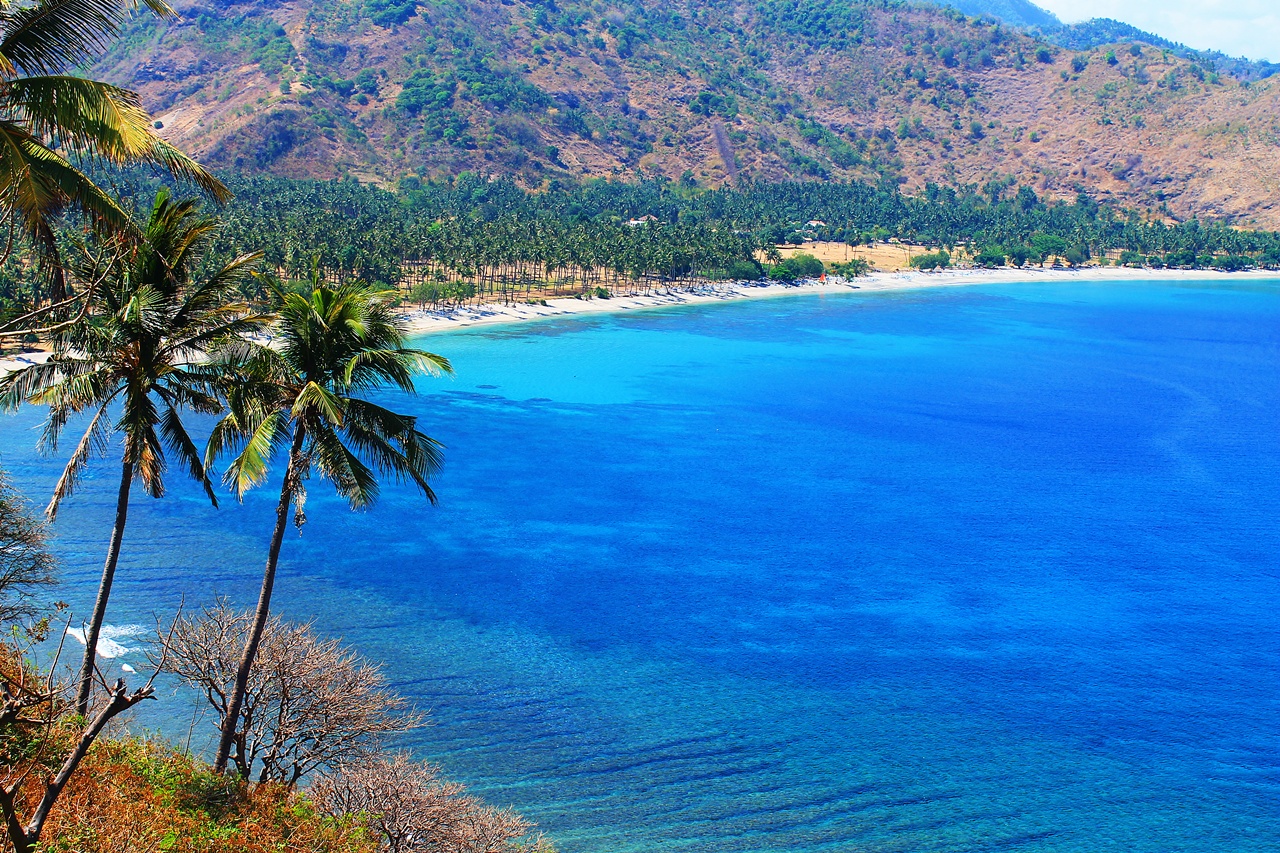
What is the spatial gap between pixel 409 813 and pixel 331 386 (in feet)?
30.8

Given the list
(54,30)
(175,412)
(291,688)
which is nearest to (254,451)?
(175,412)

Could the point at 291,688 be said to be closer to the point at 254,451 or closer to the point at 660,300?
the point at 254,451

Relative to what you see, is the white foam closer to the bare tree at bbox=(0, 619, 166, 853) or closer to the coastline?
the bare tree at bbox=(0, 619, 166, 853)

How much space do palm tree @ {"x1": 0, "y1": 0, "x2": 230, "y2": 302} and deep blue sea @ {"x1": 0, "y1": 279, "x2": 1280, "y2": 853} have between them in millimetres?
22005

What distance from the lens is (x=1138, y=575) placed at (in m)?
53.6

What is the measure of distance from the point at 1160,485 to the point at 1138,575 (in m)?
19.6

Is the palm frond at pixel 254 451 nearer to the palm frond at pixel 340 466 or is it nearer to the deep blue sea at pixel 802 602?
the palm frond at pixel 340 466

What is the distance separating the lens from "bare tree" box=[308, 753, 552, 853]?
21531 millimetres

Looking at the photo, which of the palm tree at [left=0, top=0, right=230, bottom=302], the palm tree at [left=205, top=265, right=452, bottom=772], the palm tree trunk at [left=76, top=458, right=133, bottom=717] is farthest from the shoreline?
the palm tree at [left=0, top=0, right=230, bottom=302]

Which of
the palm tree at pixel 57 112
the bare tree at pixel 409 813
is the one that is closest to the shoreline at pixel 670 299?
the bare tree at pixel 409 813

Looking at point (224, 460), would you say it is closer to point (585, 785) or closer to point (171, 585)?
point (171, 585)

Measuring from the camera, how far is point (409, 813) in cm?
2181

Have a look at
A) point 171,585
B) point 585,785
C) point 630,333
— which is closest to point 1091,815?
point 585,785

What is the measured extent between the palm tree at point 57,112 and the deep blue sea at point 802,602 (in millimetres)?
22005
